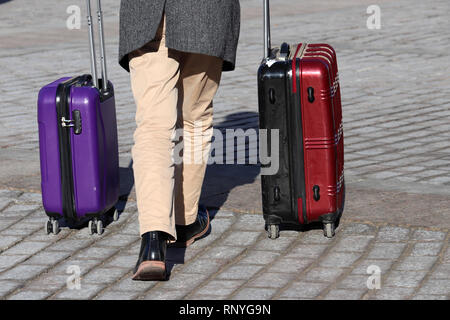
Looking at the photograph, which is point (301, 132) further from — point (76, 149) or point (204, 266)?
point (76, 149)

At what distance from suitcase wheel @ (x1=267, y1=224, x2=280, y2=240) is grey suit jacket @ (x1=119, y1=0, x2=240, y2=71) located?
2.99 ft

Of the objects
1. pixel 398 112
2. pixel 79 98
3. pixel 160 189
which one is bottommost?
pixel 398 112

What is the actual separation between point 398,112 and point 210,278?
3.87 metres

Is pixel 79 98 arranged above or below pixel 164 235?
above

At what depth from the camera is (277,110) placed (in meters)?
4.26

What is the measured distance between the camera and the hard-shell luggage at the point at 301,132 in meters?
4.21

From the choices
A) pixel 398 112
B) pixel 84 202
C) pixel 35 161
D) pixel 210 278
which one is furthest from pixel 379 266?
pixel 398 112

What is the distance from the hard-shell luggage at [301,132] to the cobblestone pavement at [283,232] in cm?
16

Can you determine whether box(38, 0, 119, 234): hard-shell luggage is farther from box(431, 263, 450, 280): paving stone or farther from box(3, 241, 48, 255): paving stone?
box(431, 263, 450, 280): paving stone

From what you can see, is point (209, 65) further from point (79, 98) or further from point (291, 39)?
point (291, 39)

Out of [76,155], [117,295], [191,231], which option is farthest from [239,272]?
[76,155]

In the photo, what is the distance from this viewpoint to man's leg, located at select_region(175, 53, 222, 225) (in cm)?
416
